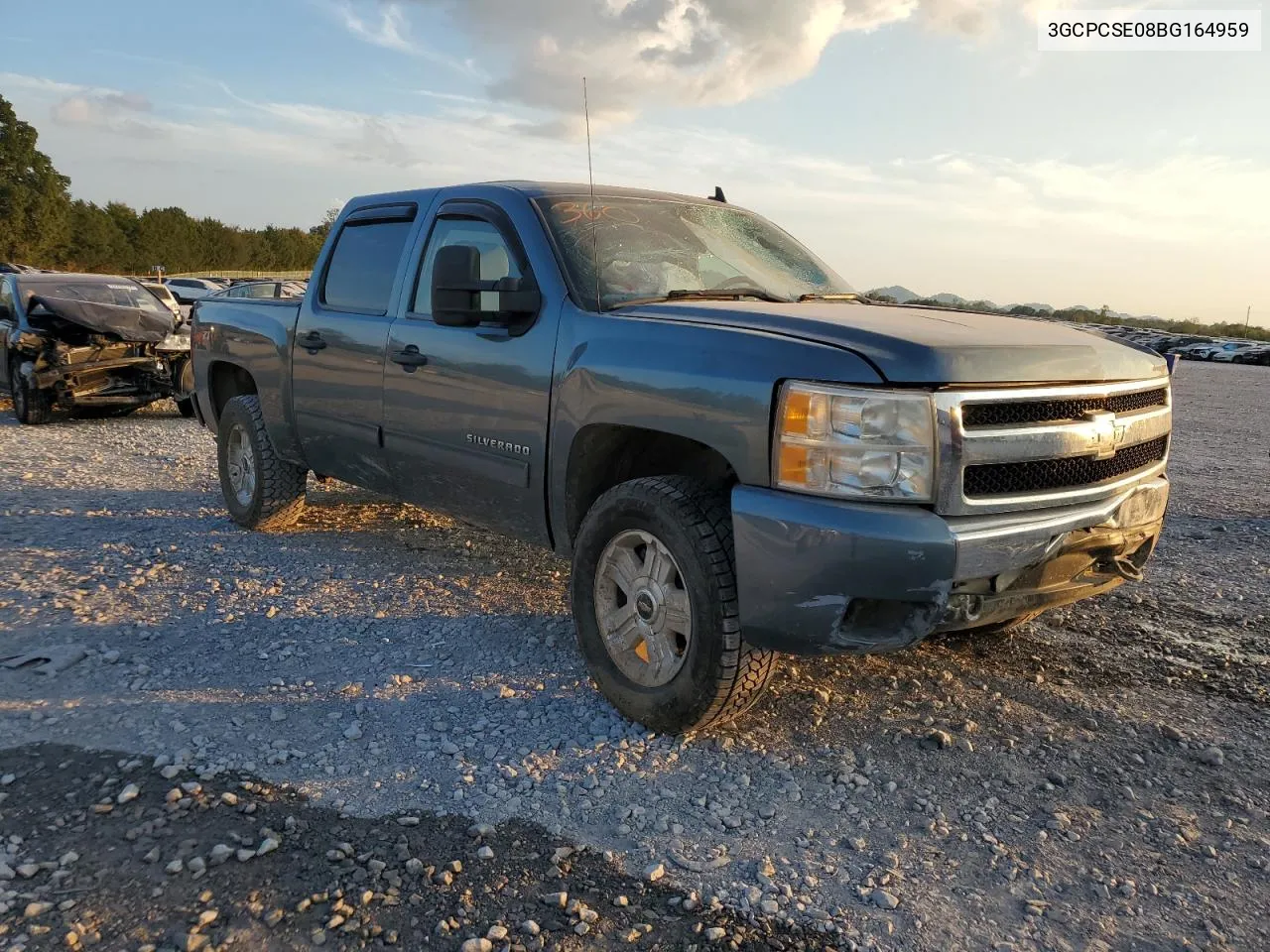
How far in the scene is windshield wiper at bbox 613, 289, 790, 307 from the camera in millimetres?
3752

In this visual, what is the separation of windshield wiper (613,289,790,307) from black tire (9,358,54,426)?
30.1ft

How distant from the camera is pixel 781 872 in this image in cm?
257

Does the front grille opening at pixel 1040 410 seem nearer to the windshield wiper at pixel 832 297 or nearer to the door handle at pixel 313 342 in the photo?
the windshield wiper at pixel 832 297

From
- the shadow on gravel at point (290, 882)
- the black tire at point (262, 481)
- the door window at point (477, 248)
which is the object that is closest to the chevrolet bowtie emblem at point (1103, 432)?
the shadow on gravel at point (290, 882)

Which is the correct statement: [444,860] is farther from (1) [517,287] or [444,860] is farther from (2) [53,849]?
(1) [517,287]

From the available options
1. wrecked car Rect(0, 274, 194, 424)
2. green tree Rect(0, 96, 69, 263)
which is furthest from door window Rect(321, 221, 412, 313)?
green tree Rect(0, 96, 69, 263)

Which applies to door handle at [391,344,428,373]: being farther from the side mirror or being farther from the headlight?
the headlight

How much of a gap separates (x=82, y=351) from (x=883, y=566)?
10278mm

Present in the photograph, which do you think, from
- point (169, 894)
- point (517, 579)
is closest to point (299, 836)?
point (169, 894)

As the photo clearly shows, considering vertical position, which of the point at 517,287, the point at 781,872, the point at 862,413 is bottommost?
the point at 781,872

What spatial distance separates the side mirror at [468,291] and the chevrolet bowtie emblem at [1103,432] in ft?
6.65

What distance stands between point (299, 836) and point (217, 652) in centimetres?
154

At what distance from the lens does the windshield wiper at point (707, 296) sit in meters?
3.75

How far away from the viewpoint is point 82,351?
34.0 feet
